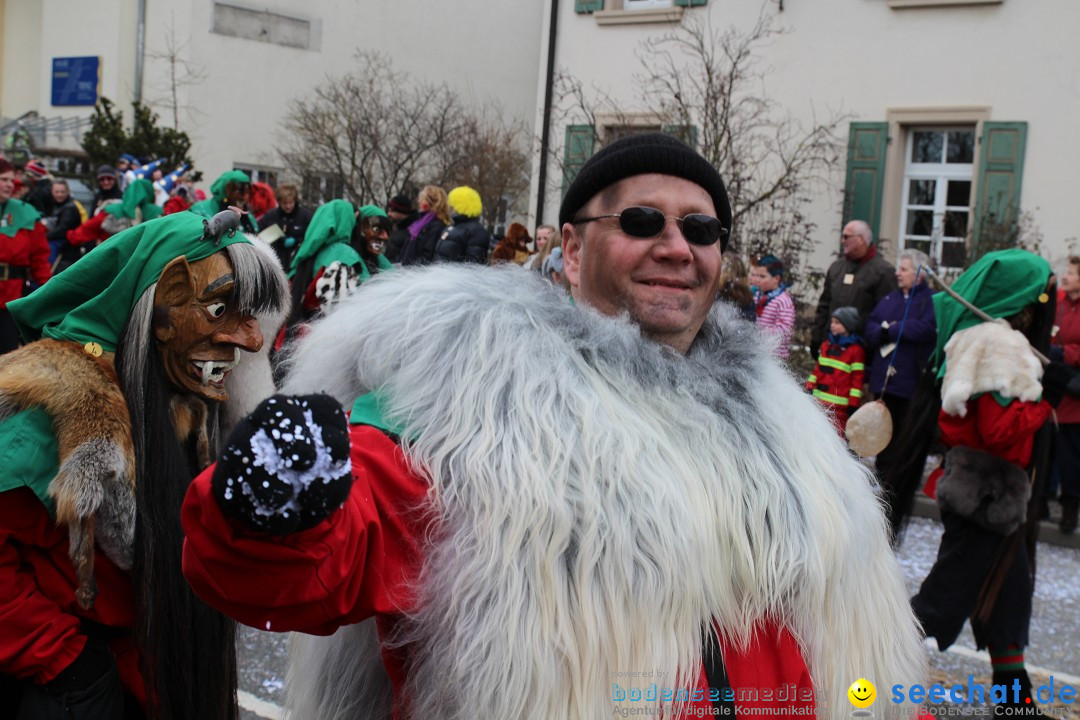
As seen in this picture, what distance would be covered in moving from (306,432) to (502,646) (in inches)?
20.5

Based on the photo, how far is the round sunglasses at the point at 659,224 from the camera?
80.7 inches

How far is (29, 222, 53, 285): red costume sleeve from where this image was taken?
8750mm

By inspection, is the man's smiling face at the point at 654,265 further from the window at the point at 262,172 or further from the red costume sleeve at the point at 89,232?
the window at the point at 262,172

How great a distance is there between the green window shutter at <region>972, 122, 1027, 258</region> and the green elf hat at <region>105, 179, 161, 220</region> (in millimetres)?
9617

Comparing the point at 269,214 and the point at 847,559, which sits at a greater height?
the point at 269,214

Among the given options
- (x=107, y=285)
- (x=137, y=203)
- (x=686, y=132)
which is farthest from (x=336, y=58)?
→ (x=107, y=285)

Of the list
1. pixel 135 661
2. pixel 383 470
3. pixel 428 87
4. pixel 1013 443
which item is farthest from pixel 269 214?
pixel 428 87

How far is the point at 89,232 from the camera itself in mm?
11398

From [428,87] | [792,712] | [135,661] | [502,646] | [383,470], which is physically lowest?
[135,661]

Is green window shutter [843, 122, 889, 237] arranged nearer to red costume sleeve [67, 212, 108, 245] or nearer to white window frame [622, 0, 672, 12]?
white window frame [622, 0, 672, 12]

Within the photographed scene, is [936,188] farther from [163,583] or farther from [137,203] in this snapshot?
[163,583]

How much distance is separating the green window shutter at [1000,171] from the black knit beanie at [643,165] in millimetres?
11124

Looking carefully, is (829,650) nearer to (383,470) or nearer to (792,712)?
(792,712)

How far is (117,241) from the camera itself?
2.35 m
